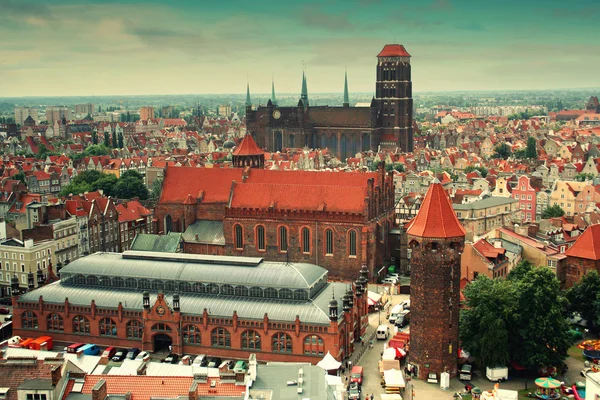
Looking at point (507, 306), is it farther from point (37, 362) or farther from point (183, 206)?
point (183, 206)

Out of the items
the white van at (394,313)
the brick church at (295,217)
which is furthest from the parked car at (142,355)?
the brick church at (295,217)

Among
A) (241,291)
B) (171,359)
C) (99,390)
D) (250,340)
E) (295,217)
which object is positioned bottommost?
(171,359)

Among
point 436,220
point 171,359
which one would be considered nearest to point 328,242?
point 436,220

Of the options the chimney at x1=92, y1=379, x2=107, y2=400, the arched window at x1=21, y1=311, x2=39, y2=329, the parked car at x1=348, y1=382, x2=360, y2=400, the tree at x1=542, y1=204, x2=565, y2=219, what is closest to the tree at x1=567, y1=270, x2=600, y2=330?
the parked car at x1=348, y1=382, x2=360, y2=400

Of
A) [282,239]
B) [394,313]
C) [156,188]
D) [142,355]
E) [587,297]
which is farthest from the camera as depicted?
[156,188]

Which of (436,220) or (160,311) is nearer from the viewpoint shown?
(436,220)

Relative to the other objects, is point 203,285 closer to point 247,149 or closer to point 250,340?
point 250,340

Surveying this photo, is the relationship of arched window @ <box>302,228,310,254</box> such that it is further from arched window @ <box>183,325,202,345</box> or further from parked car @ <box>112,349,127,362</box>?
parked car @ <box>112,349,127,362</box>
